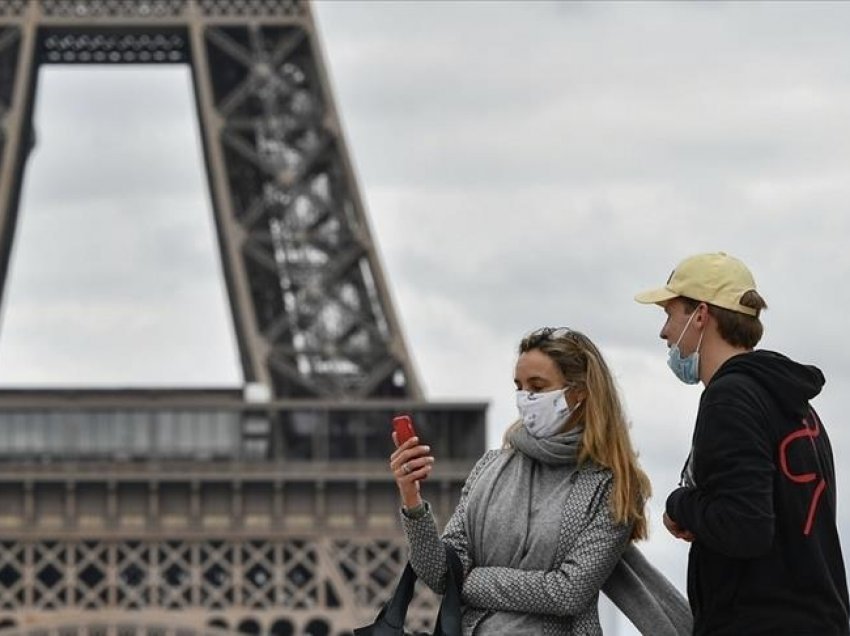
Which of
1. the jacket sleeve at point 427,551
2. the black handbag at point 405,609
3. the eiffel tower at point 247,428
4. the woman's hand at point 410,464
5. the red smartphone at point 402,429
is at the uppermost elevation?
the eiffel tower at point 247,428

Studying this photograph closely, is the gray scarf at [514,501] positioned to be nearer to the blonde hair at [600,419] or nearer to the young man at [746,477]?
the blonde hair at [600,419]

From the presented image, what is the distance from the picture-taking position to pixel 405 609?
29.2 ft

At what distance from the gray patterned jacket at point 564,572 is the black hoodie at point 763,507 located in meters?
0.39

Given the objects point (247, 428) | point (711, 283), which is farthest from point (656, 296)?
point (247, 428)

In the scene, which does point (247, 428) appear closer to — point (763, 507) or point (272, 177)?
point (272, 177)

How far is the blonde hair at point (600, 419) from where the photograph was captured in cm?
893

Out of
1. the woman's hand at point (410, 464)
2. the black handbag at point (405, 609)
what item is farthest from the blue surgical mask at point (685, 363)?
the black handbag at point (405, 609)

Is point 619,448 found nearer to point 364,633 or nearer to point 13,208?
point 364,633

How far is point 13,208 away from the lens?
180ft

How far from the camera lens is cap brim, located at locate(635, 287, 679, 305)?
869cm

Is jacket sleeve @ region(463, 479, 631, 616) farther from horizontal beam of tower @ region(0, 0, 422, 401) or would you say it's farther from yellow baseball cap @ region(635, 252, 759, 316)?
horizontal beam of tower @ region(0, 0, 422, 401)

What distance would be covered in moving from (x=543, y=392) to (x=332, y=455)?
4259 centimetres

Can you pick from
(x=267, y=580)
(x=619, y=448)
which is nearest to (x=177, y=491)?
(x=267, y=580)

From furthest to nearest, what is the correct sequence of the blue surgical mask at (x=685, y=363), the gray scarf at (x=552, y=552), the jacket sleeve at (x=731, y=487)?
the gray scarf at (x=552, y=552) → the blue surgical mask at (x=685, y=363) → the jacket sleeve at (x=731, y=487)
